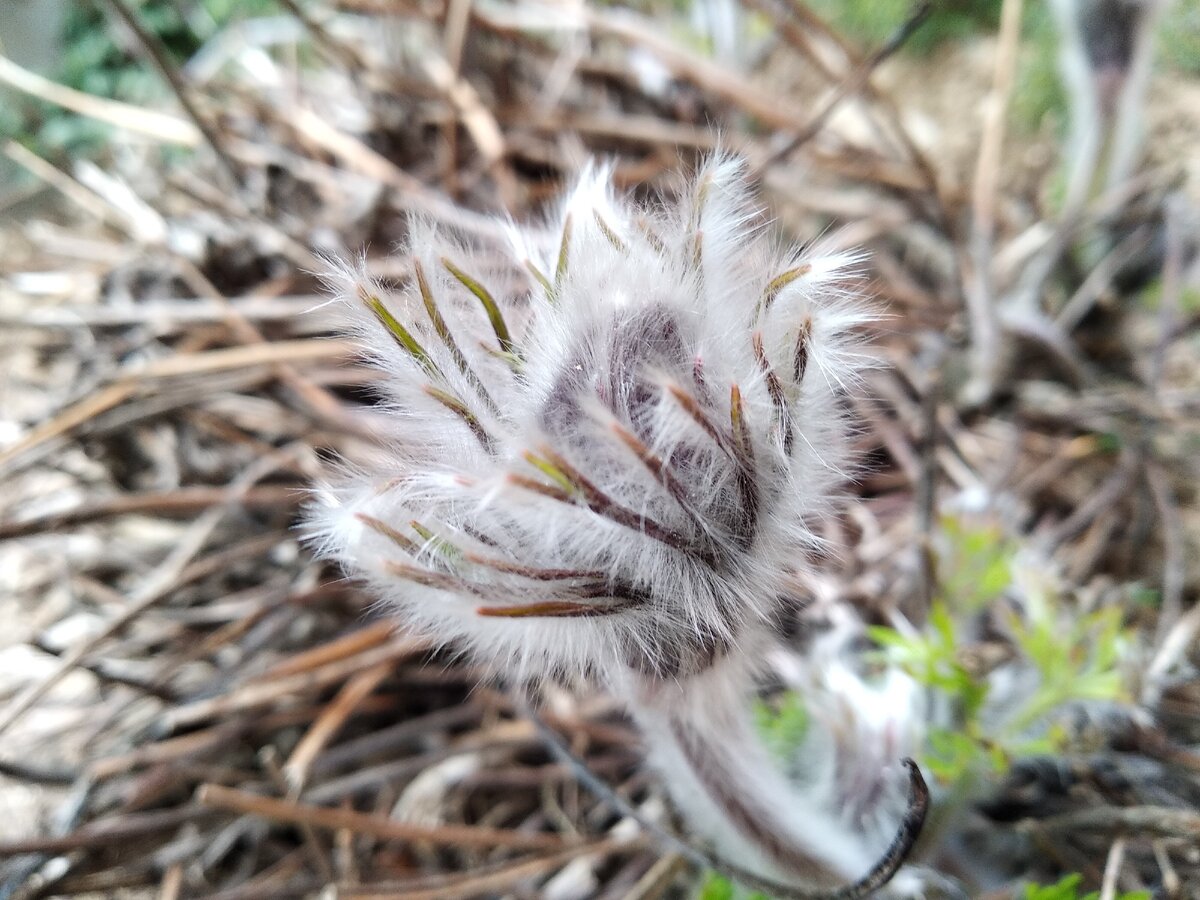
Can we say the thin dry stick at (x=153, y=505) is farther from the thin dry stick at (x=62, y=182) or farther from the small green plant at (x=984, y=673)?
the small green plant at (x=984, y=673)

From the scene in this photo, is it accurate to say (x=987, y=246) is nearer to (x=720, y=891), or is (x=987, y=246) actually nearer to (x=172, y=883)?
(x=720, y=891)

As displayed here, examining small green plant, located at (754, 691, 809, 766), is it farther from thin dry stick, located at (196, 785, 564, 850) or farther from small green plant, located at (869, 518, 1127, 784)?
thin dry stick, located at (196, 785, 564, 850)

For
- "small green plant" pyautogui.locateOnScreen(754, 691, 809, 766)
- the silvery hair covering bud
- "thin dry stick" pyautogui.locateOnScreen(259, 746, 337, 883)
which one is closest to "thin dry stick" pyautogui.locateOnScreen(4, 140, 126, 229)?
→ "thin dry stick" pyautogui.locateOnScreen(259, 746, 337, 883)

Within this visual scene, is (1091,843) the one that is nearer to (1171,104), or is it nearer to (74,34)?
(1171,104)

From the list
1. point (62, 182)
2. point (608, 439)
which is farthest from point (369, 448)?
point (62, 182)

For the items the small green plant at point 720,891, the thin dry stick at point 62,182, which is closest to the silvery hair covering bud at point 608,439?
the small green plant at point 720,891

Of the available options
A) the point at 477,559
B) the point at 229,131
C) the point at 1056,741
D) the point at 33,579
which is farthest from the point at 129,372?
the point at 1056,741
